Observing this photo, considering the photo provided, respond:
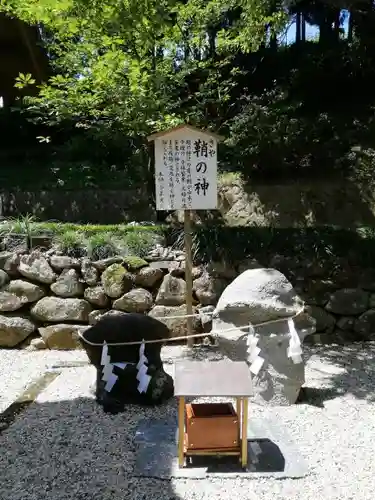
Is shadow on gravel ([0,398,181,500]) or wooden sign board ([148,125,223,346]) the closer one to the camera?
shadow on gravel ([0,398,181,500])

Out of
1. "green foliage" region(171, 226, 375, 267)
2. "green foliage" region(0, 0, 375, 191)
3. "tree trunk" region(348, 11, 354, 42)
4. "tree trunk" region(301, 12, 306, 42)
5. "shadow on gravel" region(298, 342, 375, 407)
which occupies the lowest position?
"shadow on gravel" region(298, 342, 375, 407)

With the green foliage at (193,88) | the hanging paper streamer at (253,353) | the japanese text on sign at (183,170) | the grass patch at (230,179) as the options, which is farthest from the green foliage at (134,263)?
the grass patch at (230,179)

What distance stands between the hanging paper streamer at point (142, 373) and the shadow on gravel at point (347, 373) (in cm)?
126

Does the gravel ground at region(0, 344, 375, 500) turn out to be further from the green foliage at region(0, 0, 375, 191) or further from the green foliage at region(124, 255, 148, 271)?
the green foliage at region(0, 0, 375, 191)

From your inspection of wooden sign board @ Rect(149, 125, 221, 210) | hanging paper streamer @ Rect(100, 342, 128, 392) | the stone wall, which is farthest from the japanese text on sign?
hanging paper streamer @ Rect(100, 342, 128, 392)

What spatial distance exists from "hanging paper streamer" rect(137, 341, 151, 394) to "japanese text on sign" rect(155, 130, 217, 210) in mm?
1737

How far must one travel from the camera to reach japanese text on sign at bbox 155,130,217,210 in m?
5.25

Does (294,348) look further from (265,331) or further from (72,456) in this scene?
(72,456)

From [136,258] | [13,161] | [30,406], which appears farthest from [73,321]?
[13,161]

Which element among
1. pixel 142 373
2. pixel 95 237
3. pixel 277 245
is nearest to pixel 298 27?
pixel 277 245

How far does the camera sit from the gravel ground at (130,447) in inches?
110

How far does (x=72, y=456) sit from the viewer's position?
3.20m

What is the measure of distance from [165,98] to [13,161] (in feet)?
19.4

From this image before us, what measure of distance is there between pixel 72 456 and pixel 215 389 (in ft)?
3.35
